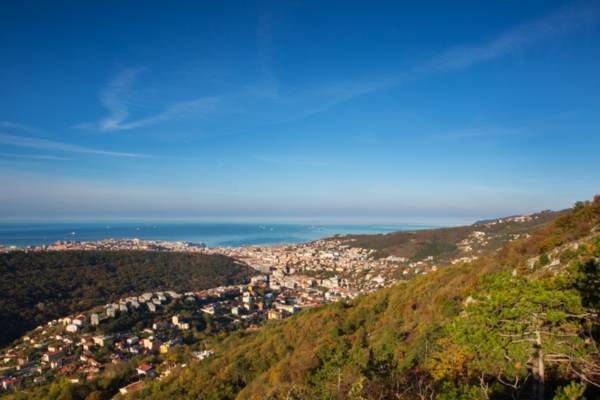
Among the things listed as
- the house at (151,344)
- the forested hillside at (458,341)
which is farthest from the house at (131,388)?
the house at (151,344)

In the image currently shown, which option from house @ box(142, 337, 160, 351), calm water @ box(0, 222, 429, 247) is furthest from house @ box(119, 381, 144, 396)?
calm water @ box(0, 222, 429, 247)

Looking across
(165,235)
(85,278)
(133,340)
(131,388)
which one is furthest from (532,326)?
(165,235)

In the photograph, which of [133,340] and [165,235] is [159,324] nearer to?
[133,340]

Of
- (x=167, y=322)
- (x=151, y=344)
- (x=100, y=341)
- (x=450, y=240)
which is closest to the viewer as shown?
(x=151, y=344)

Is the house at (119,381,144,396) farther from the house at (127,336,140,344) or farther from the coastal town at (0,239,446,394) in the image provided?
the house at (127,336,140,344)


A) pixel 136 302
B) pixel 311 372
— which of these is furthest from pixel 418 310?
pixel 136 302

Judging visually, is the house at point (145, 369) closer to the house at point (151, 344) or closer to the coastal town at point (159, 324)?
the coastal town at point (159, 324)

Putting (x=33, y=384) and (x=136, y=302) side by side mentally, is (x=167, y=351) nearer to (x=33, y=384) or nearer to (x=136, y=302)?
(x=33, y=384)
